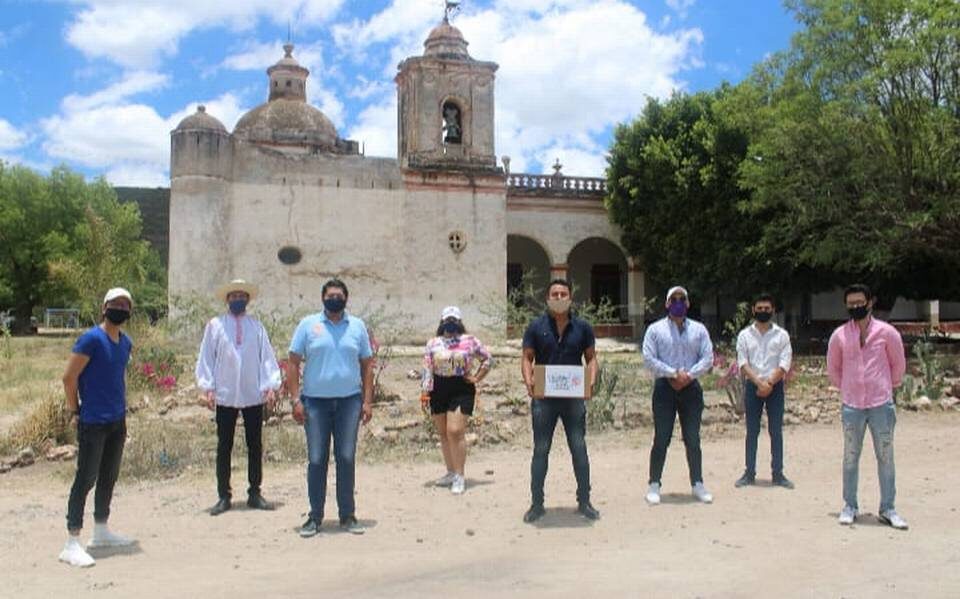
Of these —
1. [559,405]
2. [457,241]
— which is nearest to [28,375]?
[457,241]

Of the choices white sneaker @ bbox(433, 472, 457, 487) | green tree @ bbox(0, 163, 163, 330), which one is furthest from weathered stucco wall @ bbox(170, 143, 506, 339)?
white sneaker @ bbox(433, 472, 457, 487)

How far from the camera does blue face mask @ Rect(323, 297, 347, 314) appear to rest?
232 inches

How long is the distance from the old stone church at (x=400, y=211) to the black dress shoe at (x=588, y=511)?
16536mm

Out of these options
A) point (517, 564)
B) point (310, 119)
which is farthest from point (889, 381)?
point (310, 119)

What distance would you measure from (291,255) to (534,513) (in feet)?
55.6

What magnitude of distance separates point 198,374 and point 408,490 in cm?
197

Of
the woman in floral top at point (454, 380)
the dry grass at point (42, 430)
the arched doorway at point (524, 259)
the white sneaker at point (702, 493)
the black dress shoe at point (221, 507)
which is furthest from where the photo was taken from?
the arched doorway at point (524, 259)

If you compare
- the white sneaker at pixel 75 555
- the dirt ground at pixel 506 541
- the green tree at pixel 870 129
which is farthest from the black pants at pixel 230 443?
the green tree at pixel 870 129

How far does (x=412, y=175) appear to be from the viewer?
899 inches

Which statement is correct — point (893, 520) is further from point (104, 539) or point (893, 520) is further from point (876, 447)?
point (104, 539)

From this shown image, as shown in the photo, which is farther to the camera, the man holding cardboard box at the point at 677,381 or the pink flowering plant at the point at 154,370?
the pink flowering plant at the point at 154,370

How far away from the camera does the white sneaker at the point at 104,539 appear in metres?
5.37

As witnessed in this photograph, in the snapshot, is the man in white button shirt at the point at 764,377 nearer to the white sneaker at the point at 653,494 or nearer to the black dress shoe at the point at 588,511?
the white sneaker at the point at 653,494

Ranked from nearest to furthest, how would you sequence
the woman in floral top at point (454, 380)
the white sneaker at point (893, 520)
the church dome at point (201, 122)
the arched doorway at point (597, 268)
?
the white sneaker at point (893, 520), the woman in floral top at point (454, 380), the church dome at point (201, 122), the arched doorway at point (597, 268)
